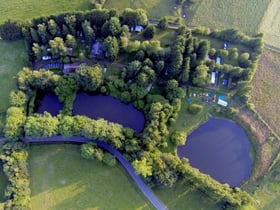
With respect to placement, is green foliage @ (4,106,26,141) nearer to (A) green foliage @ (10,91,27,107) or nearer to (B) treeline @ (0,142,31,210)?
(A) green foliage @ (10,91,27,107)

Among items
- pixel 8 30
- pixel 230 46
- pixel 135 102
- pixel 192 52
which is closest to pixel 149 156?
pixel 135 102

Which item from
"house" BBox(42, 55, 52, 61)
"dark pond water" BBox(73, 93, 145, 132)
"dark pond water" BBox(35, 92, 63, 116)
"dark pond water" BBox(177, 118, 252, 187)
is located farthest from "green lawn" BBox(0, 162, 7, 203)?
"dark pond water" BBox(177, 118, 252, 187)

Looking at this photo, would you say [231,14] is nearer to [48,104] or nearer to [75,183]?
[48,104]

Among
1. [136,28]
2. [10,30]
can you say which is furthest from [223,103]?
[10,30]

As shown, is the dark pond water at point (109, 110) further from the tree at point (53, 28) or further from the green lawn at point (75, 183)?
the tree at point (53, 28)

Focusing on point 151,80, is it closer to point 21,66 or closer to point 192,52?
point 192,52
